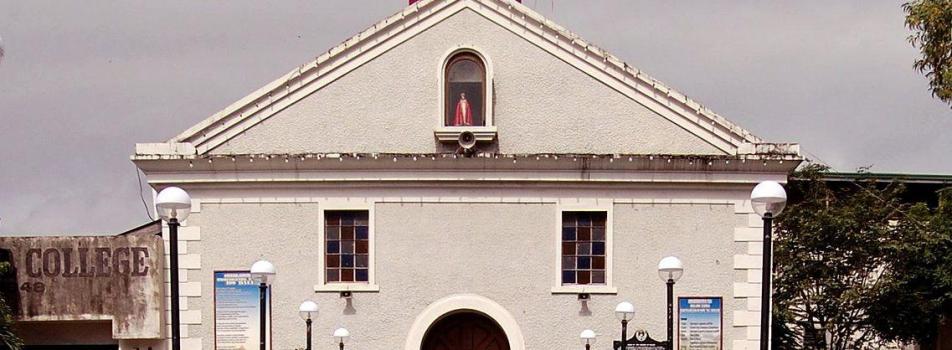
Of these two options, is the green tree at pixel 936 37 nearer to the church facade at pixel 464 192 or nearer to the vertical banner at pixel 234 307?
the church facade at pixel 464 192

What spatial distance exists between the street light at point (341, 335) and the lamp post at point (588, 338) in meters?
3.73

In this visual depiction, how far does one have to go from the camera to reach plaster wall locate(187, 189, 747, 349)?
1941cm

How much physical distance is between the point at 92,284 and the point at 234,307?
2.31m

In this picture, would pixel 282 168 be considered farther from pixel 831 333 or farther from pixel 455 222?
pixel 831 333

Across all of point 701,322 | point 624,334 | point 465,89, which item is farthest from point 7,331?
point 701,322

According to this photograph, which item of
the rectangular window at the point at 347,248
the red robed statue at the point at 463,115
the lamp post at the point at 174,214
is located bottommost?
the rectangular window at the point at 347,248

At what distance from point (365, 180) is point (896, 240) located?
→ 10.8m

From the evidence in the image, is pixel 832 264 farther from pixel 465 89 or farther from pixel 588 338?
pixel 465 89

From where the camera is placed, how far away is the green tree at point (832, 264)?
2353 centimetres

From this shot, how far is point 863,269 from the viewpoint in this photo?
2383 centimetres

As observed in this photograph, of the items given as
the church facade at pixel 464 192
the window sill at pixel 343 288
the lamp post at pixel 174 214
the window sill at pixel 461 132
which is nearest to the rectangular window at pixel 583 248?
the church facade at pixel 464 192

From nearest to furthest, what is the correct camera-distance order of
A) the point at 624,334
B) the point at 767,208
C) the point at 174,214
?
the point at 174,214, the point at 767,208, the point at 624,334

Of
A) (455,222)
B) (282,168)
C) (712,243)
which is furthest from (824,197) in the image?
(282,168)

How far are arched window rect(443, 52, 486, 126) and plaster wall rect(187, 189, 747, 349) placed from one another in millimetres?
1275
